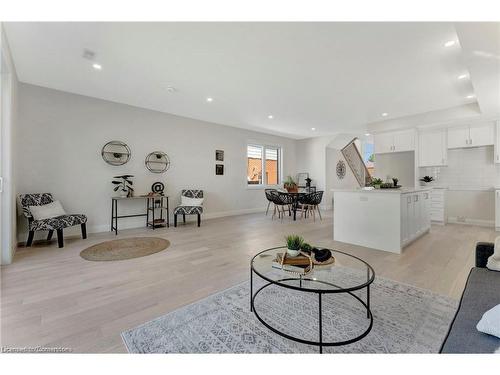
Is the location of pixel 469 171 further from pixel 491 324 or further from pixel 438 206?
pixel 491 324

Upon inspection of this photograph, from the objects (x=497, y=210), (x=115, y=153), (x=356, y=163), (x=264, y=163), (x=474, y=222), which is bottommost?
(x=474, y=222)

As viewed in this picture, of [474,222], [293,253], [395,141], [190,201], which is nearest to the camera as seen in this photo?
[293,253]

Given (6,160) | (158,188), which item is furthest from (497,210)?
(6,160)

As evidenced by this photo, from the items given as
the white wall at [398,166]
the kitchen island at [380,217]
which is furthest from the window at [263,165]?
the kitchen island at [380,217]

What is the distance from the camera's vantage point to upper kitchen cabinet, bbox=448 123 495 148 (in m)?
5.01

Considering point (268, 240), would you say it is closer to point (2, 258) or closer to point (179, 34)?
point (179, 34)

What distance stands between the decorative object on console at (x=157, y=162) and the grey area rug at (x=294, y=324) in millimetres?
4056

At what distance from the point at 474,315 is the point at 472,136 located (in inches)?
232

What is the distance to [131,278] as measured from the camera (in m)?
2.49

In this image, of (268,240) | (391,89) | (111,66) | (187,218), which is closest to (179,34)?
(111,66)
